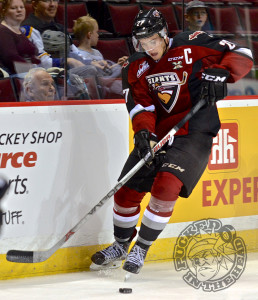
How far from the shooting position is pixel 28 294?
324 centimetres

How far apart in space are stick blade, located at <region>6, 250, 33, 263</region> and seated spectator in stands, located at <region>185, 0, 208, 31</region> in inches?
61.4

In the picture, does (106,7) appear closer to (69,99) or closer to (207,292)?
(69,99)

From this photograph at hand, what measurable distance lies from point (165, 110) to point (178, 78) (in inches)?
6.6

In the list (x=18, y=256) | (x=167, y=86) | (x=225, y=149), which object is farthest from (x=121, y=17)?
(x=18, y=256)

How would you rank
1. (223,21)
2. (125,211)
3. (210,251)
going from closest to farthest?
(125,211)
(210,251)
(223,21)

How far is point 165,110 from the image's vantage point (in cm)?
354

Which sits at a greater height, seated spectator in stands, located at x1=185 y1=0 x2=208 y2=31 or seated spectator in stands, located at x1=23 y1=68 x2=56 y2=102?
seated spectator in stands, located at x1=185 y1=0 x2=208 y2=31

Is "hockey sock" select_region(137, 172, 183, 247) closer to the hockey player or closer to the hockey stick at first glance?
the hockey player

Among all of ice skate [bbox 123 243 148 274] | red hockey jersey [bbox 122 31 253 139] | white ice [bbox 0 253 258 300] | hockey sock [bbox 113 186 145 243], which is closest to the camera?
white ice [bbox 0 253 258 300]

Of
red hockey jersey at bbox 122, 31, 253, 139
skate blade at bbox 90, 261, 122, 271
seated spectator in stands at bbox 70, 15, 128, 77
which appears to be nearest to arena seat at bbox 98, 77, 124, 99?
seated spectator in stands at bbox 70, 15, 128, 77

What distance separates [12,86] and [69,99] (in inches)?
11.9

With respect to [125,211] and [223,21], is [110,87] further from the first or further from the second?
[223,21]

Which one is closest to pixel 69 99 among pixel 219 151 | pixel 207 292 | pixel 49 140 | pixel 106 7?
Result: pixel 49 140

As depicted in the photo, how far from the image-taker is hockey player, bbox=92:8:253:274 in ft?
11.0
